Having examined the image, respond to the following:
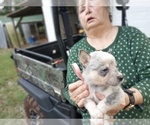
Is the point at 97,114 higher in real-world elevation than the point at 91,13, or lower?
lower

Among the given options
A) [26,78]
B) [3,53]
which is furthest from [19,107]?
[3,53]

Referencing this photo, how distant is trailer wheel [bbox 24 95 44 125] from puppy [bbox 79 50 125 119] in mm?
1128

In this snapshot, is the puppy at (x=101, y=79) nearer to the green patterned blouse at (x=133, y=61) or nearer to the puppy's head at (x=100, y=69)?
the puppy's head at (x=100, y=69)

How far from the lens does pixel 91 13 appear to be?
72 cm

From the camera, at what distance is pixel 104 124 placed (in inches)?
22.2

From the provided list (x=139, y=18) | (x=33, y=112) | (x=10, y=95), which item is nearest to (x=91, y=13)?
(x=139, y=18)

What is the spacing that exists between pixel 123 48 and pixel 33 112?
1175mm

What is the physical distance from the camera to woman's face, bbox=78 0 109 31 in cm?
72

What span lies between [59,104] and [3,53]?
408 cm

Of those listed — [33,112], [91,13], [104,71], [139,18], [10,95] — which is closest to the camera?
[104,71]

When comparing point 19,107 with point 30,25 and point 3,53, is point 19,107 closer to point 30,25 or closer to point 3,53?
point 3,53

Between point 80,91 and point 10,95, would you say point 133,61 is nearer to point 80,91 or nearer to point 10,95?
point 80,91

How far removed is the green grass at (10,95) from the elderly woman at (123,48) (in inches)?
66.2

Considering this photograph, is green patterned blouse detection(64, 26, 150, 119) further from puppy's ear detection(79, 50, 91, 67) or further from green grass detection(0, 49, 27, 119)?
green grass detection(0, 49, 27, 119)
